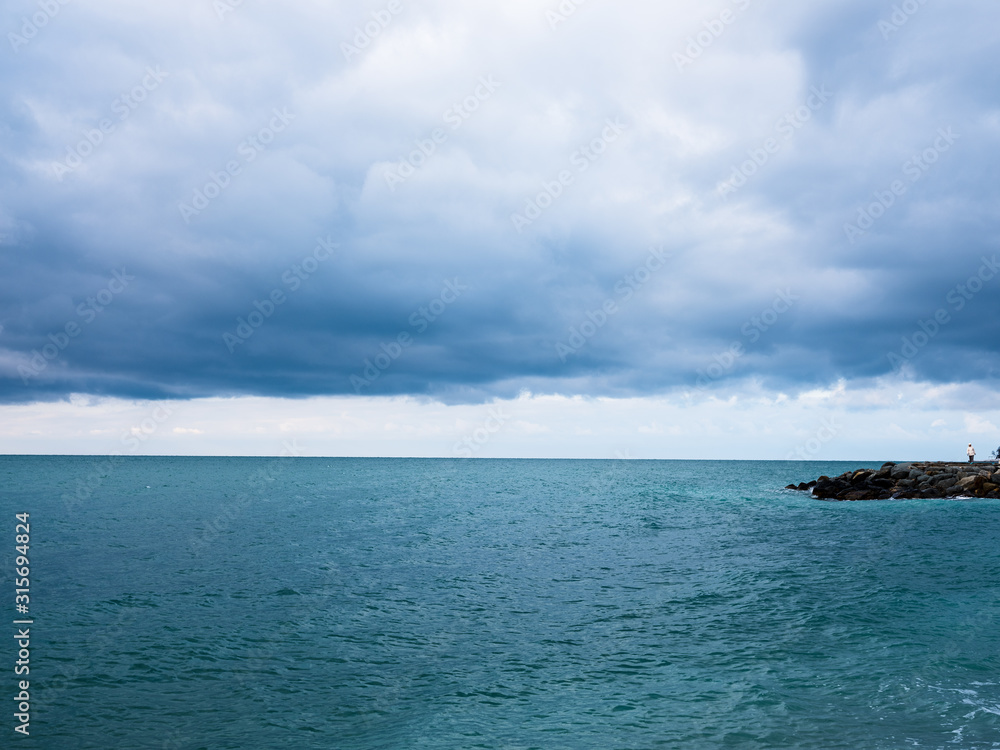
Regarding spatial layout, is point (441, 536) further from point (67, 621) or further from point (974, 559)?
point (974, 559)

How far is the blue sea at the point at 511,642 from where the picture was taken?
14.1 metres

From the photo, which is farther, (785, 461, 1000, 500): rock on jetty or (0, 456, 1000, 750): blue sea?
(785, 461, 1000, 500): rock on jetty

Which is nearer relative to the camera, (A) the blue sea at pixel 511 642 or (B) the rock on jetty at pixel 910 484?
(A) the blue sea at pixel 511 642

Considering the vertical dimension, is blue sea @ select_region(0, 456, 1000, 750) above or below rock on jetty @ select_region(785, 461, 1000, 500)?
below

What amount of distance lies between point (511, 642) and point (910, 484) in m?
72.6

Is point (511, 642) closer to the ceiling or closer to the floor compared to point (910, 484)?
closer to the floor

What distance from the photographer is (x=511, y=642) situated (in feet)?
68.1

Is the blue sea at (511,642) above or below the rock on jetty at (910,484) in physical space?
below

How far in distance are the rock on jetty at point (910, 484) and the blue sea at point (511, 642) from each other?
30.6 metres

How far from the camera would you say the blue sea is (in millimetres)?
14141

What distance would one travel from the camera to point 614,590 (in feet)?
93.7

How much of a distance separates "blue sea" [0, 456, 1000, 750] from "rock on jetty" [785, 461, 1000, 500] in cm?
3058

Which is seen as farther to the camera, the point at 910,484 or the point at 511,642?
the point at 910,484

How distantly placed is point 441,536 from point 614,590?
71.8 feet
